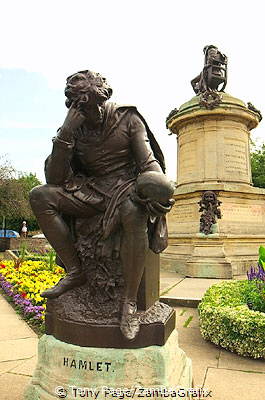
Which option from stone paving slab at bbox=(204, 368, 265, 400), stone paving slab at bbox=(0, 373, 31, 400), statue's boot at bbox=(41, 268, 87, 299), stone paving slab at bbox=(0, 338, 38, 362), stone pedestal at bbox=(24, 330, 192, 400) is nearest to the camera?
stone pedestal at bbox=(24, 330, 192, 400)

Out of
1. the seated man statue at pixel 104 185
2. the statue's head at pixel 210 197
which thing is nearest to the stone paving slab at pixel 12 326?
the seated man statue at pixel 104 185

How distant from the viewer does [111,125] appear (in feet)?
9.37

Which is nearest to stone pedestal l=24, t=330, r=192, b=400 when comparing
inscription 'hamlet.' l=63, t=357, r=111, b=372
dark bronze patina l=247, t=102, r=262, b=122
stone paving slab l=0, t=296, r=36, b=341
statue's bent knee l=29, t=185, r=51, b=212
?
inscription 'hamlet.' l=63, t=357, r=111, b=372

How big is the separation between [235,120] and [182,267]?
5426mm

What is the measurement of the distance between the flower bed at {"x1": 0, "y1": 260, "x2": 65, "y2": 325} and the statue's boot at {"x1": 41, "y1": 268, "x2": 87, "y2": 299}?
3.18m

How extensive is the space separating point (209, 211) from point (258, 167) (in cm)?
2527

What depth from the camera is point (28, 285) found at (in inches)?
307

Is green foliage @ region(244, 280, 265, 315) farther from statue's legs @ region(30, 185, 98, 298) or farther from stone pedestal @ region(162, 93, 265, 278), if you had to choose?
stone pedestal @ region(162, 93, 265, 278)

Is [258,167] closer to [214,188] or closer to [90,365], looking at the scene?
[214,188]

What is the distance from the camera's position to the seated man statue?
2570 mm

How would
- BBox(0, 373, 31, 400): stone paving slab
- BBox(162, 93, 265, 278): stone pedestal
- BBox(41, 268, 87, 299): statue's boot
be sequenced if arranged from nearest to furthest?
BBox(41, 268, 87, 299): statue's boot, BBox(0, 373, 31, 400): stone paving slab, BBox(162, 93, 265, 278): stone pedestal

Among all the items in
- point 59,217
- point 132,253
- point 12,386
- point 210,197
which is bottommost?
point 12,386

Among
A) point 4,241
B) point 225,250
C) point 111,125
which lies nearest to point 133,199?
point 111,125

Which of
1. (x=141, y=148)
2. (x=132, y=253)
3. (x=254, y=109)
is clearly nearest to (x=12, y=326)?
(x=132, y=253)
